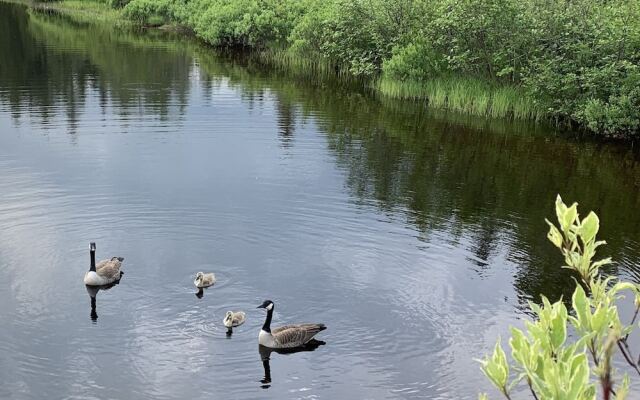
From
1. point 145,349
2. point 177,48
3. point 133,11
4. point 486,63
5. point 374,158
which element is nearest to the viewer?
point 145,349

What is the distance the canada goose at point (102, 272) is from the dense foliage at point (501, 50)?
22.2m

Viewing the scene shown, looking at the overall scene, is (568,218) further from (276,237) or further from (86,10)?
(86,10)

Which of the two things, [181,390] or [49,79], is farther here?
[49,79]

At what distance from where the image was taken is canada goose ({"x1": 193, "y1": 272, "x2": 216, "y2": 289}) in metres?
14.2

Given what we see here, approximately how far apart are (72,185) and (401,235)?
1013 cm

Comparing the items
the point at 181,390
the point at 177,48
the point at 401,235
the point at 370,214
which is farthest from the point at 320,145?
the point at 177,48

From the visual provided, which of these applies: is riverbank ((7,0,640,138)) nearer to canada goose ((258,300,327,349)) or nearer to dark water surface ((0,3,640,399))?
dark water surface ((0,3,640,399))

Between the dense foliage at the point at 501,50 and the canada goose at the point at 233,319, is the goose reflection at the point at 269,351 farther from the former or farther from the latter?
the dense foliage at the point at 501,50

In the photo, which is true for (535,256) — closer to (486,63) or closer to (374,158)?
(374,158)

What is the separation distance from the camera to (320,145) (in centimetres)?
2634

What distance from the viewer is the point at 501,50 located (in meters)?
33.2

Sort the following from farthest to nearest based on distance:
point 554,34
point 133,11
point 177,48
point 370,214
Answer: point 133,11 < point 177,48 < point 554,34 < point 370,214

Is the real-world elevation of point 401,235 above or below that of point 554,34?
below

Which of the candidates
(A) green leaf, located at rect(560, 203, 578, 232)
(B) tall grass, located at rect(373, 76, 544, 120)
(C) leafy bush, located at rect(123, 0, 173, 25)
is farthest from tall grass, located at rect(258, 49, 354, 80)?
(A) green leaf, located at rect(560, 203, 578, 232)
